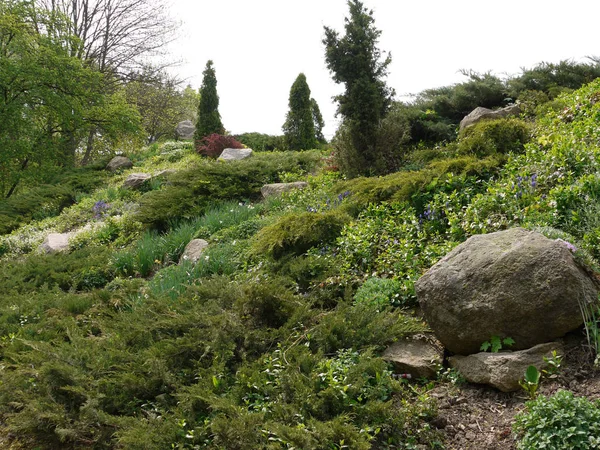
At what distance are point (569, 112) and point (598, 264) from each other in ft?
13.9

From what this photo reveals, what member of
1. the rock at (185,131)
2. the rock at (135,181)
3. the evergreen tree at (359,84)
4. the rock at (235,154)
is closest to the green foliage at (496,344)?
the evergreen tree at (359,84)

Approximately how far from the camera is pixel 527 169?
17.2ft

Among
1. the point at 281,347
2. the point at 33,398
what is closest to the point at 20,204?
the point at 33,398

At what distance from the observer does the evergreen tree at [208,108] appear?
18906 mm

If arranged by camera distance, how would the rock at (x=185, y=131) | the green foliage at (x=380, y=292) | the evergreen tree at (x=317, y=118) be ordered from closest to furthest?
the green foliage at (x=380, y=292) < the evergreen tree at (x=317, y=118) < the rock at (x=185, y=131)

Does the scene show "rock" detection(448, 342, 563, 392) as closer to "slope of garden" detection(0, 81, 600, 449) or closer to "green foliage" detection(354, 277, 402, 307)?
"slope of garden" detection(0, 81, 600, 449)

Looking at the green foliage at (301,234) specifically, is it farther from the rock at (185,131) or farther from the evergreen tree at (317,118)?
the rock at (185,131)

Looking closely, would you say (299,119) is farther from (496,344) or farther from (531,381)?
(531,381)

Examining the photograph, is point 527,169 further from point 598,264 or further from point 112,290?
point 112,290

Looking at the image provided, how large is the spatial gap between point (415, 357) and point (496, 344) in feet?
1.91

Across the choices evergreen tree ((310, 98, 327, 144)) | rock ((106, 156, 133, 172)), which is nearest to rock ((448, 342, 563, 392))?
rock ((106, 156, 133, 172))

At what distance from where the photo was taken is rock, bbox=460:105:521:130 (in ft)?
28.1

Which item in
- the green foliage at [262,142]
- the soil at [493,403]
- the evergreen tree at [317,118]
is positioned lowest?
the soil at [493,403]

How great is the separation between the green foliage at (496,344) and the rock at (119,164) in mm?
16107
